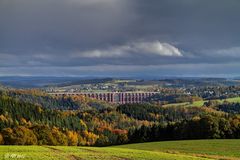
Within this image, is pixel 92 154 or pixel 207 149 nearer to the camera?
pixel 92 154

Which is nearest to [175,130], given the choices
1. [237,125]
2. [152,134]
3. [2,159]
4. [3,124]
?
[152,134]

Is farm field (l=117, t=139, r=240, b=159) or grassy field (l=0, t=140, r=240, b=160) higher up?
grassy field (l=0, t=140, r=240, b=160)

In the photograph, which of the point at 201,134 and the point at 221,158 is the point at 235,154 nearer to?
the point at 221,158

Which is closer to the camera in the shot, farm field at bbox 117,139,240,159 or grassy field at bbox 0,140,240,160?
grassy field at bbox 0,140,240,160

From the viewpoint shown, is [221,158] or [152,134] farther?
[152,134]

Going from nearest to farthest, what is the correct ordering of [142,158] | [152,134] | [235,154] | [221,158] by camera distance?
[142,158]
[221,158]
[235,154]
[152,134]

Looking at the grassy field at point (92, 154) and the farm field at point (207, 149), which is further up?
the grassy field at point (92, 154)

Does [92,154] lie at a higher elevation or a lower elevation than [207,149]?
higher

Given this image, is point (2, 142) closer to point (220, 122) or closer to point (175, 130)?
point (175, 130)

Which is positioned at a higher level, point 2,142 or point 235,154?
point 235,154

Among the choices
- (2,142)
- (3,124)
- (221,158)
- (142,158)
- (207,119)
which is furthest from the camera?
(3,124)

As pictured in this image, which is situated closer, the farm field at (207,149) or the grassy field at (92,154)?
the grassy field at (92,154)
